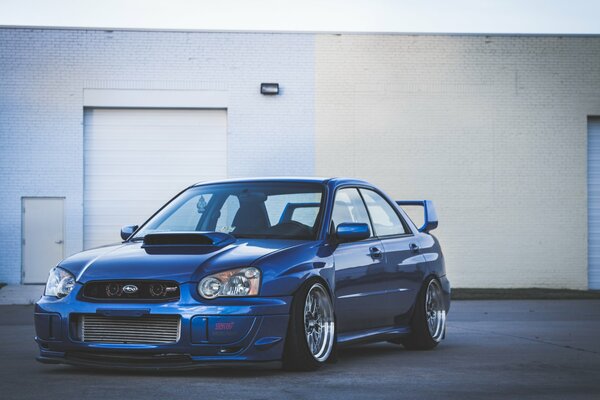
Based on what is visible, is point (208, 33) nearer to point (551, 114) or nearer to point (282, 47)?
point (282, 47)

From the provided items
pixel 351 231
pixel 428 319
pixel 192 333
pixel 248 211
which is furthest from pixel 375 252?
pixel 192 333

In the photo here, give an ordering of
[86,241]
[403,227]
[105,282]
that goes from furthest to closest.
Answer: [86,241] < [403,227] < [105,282]

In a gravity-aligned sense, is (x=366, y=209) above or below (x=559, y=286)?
above

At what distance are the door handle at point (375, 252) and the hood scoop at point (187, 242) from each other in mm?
1510

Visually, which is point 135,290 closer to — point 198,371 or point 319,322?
point 198,371

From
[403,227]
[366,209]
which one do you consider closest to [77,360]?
[366,209]

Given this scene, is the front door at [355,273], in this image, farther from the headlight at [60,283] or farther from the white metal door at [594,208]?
the white metal door at [594,208]

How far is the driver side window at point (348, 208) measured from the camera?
9133 millimetres

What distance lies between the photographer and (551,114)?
28.2 m

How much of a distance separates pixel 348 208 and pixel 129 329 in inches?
100

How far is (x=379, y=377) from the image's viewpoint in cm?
787

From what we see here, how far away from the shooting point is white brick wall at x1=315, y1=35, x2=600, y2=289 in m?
27.7

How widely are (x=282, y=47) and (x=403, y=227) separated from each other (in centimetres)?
1771

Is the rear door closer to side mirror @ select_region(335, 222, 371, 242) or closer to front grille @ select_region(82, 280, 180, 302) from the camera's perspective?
side mirror @ select_region(335, 222, 371, 242)
